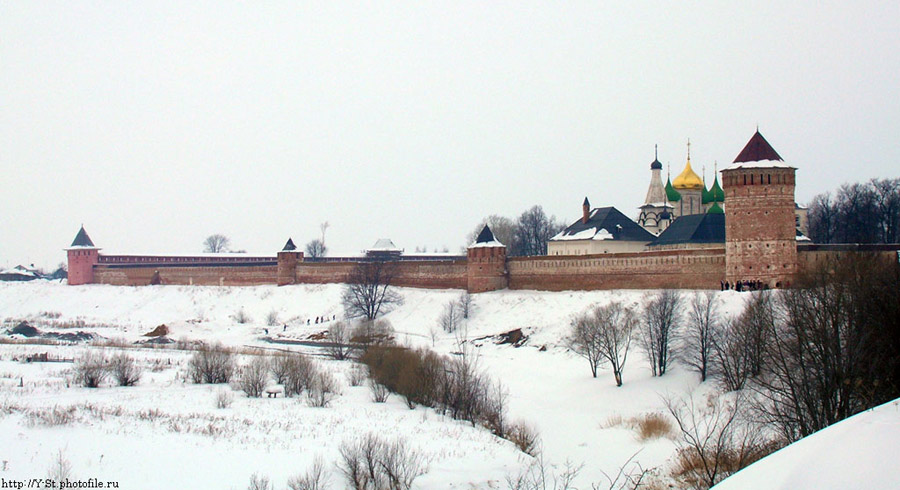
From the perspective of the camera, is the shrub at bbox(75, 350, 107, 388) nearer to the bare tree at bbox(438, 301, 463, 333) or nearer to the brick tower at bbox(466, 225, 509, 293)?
the bare tree at bbox(438, 301, 463, 333)

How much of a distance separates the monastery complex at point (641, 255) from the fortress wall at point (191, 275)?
0.07 meters

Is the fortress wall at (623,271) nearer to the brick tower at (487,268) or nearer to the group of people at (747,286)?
the brick tower at (487,268)

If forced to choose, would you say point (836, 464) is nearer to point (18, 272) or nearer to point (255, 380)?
point (255, 380)

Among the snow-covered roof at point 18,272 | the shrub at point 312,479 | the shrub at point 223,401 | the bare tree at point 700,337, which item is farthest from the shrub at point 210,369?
the snow-covered roof at point 18,272

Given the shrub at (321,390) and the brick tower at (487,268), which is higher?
the brick tower at (487,268)

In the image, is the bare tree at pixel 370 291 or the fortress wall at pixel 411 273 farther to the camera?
the fortress wall at pixel 411 273

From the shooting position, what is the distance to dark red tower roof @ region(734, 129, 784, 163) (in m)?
25.9

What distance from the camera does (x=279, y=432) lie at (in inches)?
550

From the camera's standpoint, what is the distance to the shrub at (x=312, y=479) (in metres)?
10.7

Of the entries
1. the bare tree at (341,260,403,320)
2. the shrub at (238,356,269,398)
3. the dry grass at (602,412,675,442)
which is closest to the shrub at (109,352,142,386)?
the shrub at (238,356,269,398)

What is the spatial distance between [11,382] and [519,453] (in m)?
12.2

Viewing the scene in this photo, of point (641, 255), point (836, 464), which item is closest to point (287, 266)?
point (641, 255)

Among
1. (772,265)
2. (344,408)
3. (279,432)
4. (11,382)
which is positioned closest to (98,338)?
(11,382)

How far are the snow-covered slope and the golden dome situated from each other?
44018 millimetres
